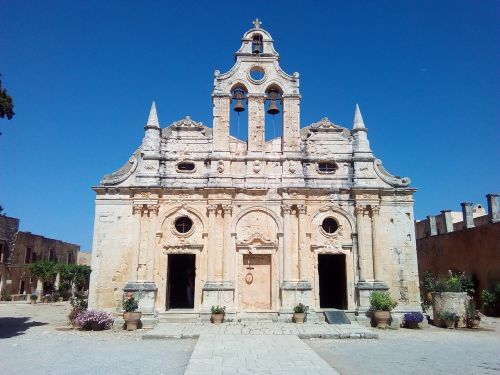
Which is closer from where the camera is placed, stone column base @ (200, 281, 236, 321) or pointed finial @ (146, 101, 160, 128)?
stone column base @ (200, 281, 236, 321)

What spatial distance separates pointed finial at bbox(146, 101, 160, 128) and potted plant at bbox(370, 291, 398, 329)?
12140 millimetres

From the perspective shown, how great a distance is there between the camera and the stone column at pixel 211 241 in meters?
17.4

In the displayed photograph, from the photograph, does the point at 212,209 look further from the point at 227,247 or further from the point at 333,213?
the point at 333,213

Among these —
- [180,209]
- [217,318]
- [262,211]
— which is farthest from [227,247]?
[217,318]

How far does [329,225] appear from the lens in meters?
18.6

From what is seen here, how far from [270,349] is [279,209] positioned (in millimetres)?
7567

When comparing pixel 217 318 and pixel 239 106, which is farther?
pixel 239 106

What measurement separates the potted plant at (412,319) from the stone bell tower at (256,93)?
328 inches

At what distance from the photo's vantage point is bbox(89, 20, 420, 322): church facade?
1744cm

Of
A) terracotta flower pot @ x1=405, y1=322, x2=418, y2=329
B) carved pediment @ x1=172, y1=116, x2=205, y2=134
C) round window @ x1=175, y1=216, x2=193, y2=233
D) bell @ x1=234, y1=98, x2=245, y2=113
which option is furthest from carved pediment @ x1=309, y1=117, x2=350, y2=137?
terracotta flower pot @ x1=405, y1=322, x2=418, y2=329

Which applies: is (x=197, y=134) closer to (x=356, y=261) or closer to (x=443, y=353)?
(x=356, y=261)

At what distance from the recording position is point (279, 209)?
59.8 feet

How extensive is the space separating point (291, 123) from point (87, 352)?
1240 centimetres

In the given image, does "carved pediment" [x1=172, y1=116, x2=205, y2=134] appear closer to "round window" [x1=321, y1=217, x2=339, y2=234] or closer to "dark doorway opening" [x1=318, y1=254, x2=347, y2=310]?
"round window" [x1=321, y1=217, x2=339, y2=234]
